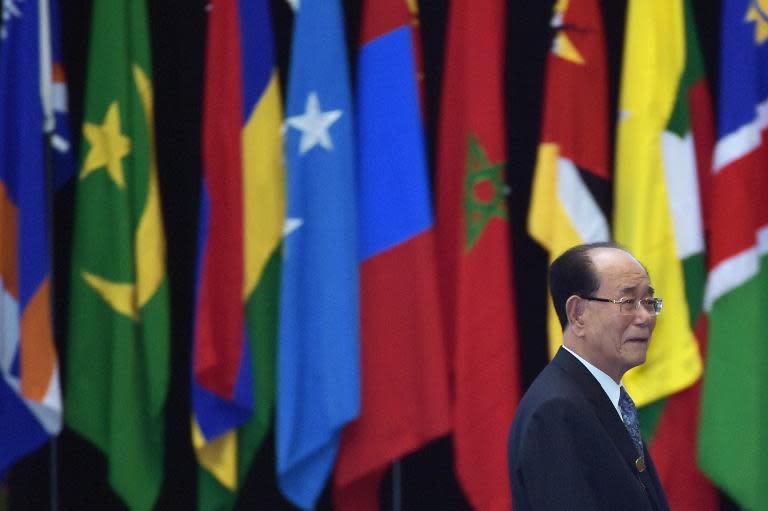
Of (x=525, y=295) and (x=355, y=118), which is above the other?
(x=355, y=118)

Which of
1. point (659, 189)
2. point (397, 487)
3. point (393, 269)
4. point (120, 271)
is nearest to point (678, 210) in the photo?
point (659, 189)

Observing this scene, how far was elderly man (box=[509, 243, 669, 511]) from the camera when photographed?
2357 millimetres

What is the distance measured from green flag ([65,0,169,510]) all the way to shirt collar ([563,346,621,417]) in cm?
247

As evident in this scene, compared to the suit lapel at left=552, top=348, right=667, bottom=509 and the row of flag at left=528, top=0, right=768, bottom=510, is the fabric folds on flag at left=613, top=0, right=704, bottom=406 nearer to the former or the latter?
the row of flag at left=528, top=0, right=768, bottom=510

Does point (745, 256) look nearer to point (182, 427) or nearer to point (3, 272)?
point (182, 427)

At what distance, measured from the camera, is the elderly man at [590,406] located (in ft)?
7.73

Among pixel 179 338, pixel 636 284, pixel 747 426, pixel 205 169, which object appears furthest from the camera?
pixel 179 338

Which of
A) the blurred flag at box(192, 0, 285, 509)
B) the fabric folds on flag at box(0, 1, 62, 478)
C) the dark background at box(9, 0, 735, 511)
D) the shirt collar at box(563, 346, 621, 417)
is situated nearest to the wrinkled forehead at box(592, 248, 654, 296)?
the shirt collar at box(563, 346, 621, 417)

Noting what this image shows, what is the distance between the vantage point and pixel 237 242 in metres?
4.75

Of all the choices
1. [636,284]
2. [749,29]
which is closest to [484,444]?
[749,29]

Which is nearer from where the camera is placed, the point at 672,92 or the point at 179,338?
the point at 672,92

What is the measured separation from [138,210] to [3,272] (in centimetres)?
52

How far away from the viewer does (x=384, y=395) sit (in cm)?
470

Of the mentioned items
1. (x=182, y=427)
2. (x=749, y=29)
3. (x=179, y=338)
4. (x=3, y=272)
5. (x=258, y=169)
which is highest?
(x=749, y=29)
